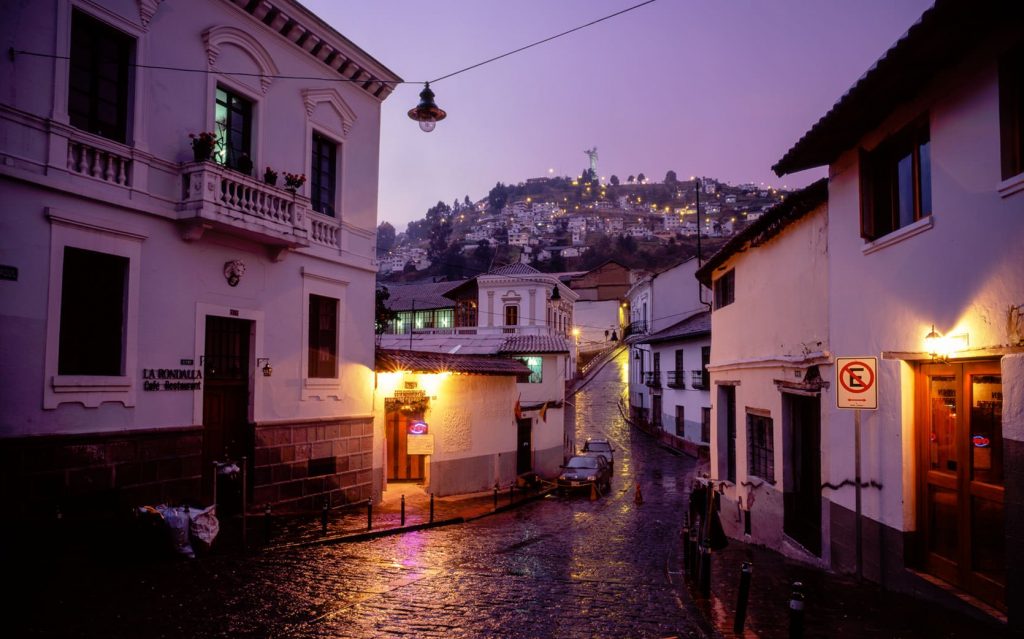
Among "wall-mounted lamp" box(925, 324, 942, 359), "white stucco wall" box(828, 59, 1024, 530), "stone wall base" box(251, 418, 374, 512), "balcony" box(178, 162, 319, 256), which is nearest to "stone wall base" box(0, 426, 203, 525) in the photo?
"stone wall base" box(251, 418, 374, 512)

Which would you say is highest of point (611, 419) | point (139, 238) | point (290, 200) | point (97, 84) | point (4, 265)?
point (97, 84)

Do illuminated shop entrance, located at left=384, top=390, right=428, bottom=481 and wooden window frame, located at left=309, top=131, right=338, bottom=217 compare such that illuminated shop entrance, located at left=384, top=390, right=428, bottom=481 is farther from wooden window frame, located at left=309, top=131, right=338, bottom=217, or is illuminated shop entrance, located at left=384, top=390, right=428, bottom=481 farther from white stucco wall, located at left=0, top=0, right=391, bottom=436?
wooden window frame, located at left=309, top=131, right=338, bottom=217

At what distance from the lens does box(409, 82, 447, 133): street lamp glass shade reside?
1362 cm

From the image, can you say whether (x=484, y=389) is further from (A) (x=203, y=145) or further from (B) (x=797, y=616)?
(B) (x=797, y=616)

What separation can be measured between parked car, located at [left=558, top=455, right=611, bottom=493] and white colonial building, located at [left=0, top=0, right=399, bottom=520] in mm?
9733

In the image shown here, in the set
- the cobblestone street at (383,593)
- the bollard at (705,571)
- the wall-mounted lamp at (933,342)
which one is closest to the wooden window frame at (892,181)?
the wall-mounted lamp at (933,342)

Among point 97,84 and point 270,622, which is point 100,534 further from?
point 97,84

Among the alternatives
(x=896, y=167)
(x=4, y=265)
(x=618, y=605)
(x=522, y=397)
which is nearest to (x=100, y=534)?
(x=4, y=265)

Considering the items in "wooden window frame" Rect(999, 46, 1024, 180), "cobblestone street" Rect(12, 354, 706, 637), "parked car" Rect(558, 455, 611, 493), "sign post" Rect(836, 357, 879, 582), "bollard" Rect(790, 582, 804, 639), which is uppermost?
"wooden window frame" Rect(999, 46, 1024, 180)

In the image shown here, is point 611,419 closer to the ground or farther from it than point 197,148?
closer to the ground

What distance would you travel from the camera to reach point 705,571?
9797mm

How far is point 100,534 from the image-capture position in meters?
10.9

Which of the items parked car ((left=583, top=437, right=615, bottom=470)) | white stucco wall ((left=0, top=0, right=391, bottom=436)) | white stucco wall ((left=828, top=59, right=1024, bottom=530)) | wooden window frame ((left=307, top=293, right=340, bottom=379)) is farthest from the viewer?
parked car ((left=583, top=437, right=615, bottom=470))

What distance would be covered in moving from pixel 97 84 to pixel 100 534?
776cm
